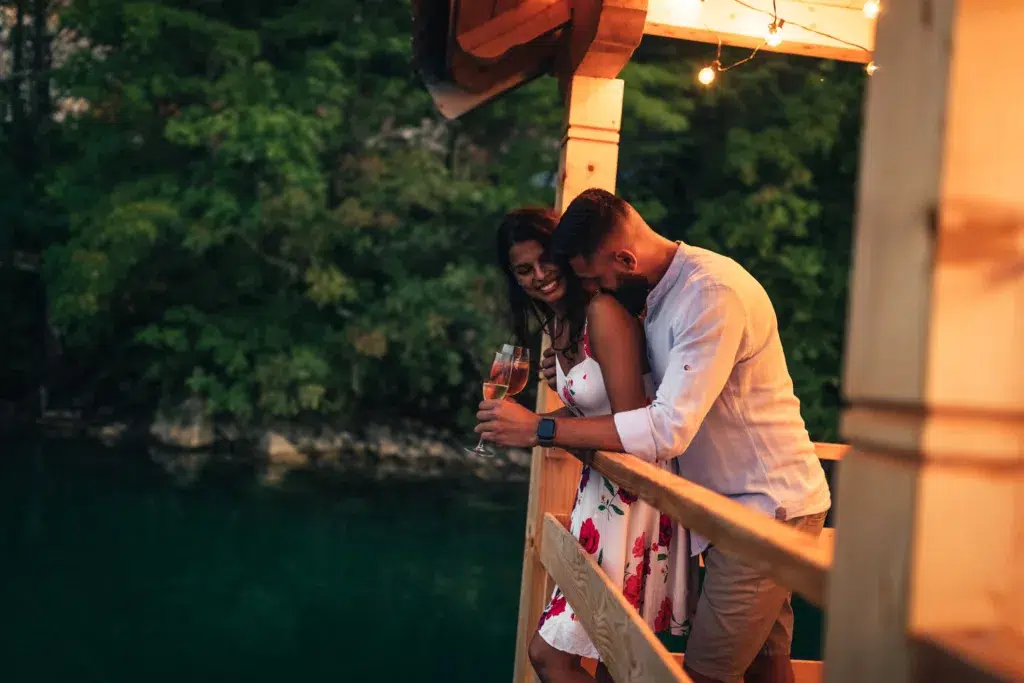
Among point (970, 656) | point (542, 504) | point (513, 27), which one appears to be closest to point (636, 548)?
point (542, 504)

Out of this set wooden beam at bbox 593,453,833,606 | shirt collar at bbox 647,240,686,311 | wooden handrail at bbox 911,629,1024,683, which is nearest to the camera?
wooden handrail at bbox 911,629,1024,683

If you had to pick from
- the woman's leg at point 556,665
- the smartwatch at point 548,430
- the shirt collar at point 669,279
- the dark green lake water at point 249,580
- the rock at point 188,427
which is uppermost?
the shirt collar at point 669,279

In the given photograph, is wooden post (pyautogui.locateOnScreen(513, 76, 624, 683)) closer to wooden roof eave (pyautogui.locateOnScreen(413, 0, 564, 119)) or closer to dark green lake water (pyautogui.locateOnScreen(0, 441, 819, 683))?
wooden roof eave (pyautogui.locateOnScreen(413, 0, 564, 119))

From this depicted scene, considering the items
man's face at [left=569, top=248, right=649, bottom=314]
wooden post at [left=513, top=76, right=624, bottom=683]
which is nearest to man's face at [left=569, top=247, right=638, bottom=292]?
man's face at [left=569, top=248, right=649, bottom=314]

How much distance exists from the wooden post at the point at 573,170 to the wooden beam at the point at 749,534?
4.95 feet

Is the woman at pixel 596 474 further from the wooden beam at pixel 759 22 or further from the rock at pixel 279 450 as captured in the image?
the rock at pixel 279 450

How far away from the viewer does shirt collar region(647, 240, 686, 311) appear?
201 centimetres

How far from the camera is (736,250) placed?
42.9ft

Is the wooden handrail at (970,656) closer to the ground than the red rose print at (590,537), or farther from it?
farther from it

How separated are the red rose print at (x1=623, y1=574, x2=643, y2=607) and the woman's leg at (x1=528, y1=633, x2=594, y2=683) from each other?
225mm

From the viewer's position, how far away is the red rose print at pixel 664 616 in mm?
2160

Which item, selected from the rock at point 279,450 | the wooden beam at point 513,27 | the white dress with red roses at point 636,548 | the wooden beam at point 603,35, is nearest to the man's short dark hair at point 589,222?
the white dress with red roses at point 636,548

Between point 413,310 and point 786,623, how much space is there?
35.4 feet

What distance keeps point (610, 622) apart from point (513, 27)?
2076mm
